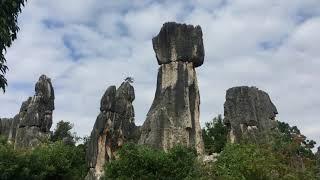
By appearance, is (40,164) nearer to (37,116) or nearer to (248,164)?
(37,116)

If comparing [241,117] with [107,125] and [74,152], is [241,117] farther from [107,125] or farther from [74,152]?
[74,152]

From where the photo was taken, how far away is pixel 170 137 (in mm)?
28641

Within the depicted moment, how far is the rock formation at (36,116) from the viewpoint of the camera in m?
38.5

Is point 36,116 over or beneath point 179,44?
beneath

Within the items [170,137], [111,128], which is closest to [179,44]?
[170,137]

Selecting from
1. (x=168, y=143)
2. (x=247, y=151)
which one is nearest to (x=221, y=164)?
(x=247, y=151)

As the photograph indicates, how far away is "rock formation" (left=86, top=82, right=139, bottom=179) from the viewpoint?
109 ft

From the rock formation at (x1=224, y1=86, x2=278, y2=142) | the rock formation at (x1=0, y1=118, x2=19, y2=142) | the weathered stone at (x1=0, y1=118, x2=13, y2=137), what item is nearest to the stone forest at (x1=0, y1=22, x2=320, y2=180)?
the rock formation at (x1=224, y1=86, x2=278, y2=142)

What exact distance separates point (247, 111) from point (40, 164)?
42.5ft

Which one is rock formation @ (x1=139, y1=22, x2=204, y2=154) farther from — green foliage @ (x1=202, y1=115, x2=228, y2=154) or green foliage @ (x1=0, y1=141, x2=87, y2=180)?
green foliage @ (x1=202, y1=115, x2=228, y2=154)

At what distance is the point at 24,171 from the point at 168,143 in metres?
7.26

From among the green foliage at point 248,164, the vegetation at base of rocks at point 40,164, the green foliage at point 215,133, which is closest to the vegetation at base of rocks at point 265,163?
the green foliage at point 248,164

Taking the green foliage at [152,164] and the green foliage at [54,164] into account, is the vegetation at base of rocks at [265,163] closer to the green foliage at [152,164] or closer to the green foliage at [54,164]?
the green foliage at [152,164]

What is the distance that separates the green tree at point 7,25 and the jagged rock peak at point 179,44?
17.1 metres
